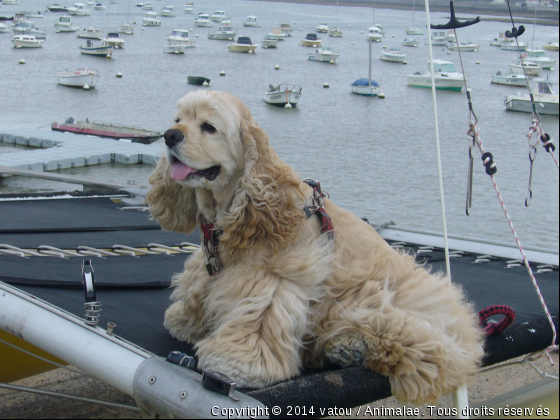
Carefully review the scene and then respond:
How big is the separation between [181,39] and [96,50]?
34.8ft

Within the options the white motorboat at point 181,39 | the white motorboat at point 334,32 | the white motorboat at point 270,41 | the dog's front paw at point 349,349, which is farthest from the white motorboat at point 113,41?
the dog's front paw at point 349,349

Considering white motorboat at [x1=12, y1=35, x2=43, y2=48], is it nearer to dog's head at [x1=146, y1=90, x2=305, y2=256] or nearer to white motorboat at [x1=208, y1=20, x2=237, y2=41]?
white motorboat at [x1=208, y1=20, x2=237, y2=41]

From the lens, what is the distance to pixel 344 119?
114 ft

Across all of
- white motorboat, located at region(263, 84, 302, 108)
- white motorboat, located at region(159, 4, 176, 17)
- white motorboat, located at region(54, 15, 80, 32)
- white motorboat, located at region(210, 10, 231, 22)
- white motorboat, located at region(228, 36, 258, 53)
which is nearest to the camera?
white motorboat, located at region(263, 84, 302, 108)

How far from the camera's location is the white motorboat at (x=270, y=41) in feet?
194

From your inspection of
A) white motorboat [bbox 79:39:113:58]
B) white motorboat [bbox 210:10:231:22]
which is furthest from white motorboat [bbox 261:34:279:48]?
white motorboat [bbox 79:39:113:58]

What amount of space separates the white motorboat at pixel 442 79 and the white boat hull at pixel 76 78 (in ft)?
72.0

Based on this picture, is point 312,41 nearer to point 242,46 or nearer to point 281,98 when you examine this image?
point 242,46

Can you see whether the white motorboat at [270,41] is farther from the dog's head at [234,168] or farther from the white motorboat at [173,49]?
the dog's head at [234,168]

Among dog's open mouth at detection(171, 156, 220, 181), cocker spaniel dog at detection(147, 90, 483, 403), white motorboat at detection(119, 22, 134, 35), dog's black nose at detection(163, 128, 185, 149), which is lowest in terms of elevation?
white motorboat at detection(119, 22, 134, 35)

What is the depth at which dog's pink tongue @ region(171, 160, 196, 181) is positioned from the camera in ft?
9.03

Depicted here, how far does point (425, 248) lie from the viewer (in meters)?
5.71

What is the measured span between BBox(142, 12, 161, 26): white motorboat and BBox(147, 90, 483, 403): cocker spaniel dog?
6519cm

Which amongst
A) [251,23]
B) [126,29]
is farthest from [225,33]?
[251,23]
